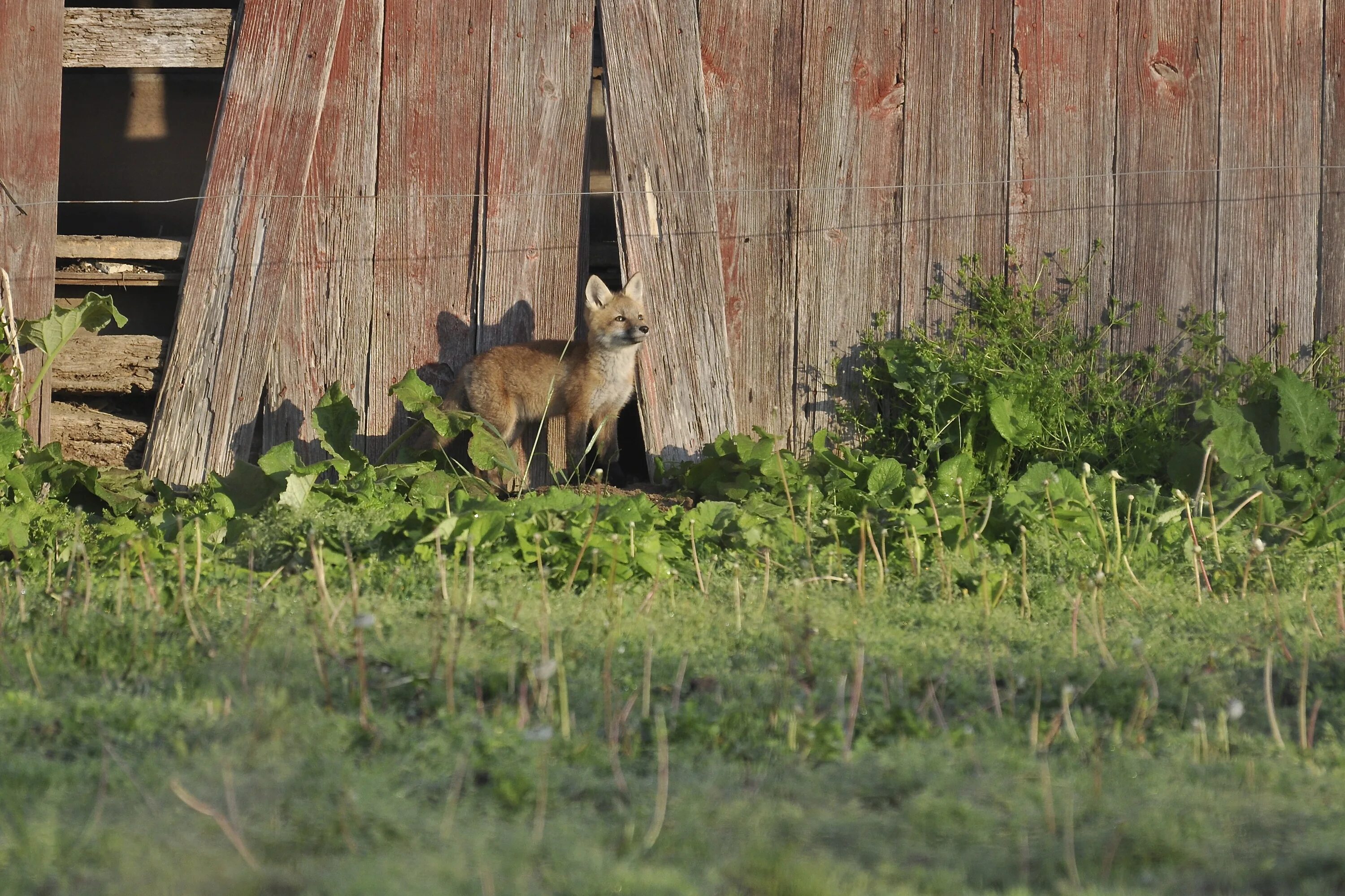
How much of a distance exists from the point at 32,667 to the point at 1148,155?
5278 millimetres

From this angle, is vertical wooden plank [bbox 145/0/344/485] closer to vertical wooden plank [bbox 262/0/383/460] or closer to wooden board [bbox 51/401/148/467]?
vertical wooden plank [bbox 262/0/383/460]

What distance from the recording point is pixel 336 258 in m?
6.01

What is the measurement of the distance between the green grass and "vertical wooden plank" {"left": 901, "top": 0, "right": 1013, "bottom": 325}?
7.98 feet

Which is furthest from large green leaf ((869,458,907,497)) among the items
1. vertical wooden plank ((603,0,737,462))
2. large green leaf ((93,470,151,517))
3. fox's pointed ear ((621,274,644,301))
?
large green leaf ((93,470,151,517))

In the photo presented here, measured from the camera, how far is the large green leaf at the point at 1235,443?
513 centimetres

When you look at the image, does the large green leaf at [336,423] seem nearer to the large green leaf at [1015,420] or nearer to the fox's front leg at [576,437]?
the fox's front leg at [576,437]

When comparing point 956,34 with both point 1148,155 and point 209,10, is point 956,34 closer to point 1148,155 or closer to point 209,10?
point 1148,155

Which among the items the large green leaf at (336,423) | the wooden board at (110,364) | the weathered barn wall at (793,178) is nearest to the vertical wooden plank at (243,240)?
the weathered barn wall at (793,178)

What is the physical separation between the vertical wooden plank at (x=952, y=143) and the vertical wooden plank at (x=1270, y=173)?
3.55 feet

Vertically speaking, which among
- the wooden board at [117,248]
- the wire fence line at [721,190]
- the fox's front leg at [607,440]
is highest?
the wire fence line at [721,190]

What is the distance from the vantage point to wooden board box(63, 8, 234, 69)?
6.01 m

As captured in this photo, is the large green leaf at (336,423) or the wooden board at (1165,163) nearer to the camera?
the large green leaf at (336,423)

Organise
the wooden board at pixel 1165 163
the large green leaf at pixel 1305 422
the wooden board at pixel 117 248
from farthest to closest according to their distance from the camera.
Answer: the wooden board at pixel 117 248 < the wooden board at pixel 1165 163 < the large green leaf at pixel 1305 422

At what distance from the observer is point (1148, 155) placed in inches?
232
